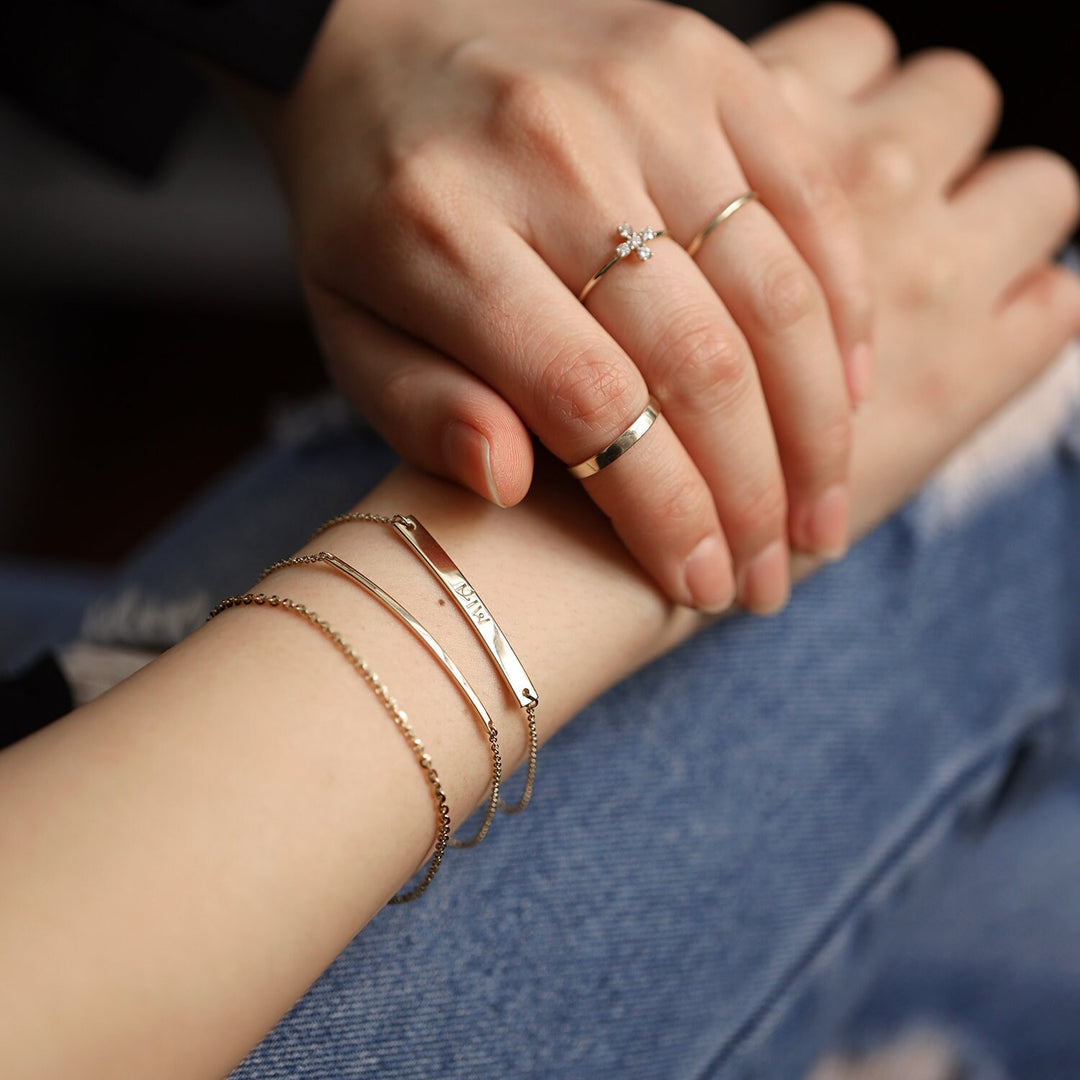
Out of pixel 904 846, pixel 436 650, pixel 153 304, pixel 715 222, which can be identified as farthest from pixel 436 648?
pixel 153 304

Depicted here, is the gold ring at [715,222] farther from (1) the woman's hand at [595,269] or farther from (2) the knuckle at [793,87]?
(2) the knuckle at [793,87]

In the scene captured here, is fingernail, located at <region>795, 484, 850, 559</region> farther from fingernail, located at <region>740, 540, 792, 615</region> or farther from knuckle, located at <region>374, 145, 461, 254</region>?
knuckle, located at <region>374, 145, 461, 254</region>

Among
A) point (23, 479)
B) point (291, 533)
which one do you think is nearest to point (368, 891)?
point (291, 533)

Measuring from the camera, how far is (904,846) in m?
0.79

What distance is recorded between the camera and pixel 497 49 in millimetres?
709

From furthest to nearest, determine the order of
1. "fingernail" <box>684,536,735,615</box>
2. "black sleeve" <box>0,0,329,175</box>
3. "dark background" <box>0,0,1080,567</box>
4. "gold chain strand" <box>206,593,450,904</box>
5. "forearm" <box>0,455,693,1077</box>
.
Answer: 1. "dark background" <box>0,0,1080,567</box>
2. "black sleeve" <box>0,0,329,175</box>
3. "fingernail" <box>684,536,735,615</box>
4. "gold chain strand" <box>206,593,450,904</box>
5. "forearm" <box>0,455,693,1077</box>

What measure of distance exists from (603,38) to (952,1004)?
2.74 feet

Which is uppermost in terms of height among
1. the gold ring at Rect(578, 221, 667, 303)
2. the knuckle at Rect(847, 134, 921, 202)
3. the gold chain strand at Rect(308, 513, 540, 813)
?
the gold ring at Rect(578, 221, 667, 303)

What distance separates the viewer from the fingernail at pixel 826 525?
0.72 m

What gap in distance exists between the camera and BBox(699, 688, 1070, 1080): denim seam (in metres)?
0.72

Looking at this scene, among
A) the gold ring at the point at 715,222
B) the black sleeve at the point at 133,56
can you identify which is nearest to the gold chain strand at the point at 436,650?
the gold ring at the point at 715,222

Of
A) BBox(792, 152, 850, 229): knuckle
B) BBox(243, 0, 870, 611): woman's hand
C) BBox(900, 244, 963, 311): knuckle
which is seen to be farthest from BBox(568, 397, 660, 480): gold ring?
BBox(900, 244, 963, 311): knuckle

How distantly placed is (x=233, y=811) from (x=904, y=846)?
553 mm

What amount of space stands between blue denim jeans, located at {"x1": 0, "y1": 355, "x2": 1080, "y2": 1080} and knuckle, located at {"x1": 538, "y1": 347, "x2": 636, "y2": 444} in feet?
0.77
